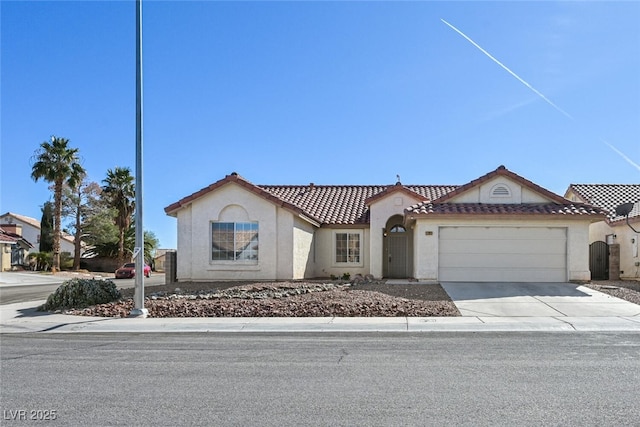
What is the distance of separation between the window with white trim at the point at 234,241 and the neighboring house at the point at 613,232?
13.4m

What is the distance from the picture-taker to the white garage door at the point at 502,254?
1994 centimetres

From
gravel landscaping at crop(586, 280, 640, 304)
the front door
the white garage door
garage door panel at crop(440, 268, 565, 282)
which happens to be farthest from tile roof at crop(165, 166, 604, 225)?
gravel landscaping at crop(586, 280, 640, 304)

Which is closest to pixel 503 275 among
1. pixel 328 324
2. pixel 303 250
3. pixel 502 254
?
pixel 502 254

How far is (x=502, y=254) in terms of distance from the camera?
20.2m

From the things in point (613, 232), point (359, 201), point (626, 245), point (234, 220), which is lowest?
point (626, 245)

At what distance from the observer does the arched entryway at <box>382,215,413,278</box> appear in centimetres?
2569

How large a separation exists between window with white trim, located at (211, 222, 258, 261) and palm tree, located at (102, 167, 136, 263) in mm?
31729

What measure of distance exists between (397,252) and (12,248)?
4260cm

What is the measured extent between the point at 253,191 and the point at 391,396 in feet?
53.2

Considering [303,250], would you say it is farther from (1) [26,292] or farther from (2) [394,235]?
(1) [26,292]

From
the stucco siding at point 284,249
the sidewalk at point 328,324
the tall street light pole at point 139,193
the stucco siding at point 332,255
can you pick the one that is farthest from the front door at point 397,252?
the tall street light pole at point 139,193

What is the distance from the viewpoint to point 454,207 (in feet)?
68.0

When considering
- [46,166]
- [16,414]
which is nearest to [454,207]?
[16,414]

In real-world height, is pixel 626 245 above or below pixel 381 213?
below
